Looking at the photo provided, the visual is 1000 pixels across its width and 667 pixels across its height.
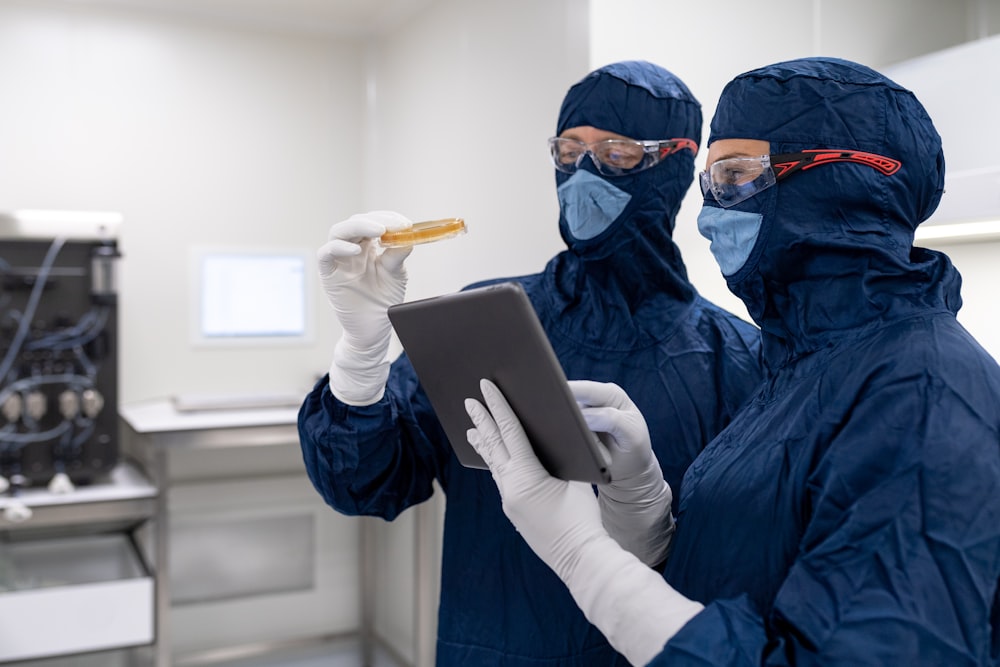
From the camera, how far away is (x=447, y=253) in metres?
2.60

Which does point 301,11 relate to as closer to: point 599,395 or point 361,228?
point 361,228

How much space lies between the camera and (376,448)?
132 cm

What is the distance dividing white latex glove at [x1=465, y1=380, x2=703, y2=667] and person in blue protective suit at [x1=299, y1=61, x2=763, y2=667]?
373 mm

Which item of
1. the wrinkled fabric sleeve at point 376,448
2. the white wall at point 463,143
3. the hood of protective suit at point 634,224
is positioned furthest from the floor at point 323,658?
the hood of protective suit at point 634,224

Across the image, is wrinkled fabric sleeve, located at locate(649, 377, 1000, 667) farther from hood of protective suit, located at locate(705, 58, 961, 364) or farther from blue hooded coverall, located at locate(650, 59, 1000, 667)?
hood of protective suit, located at locate(705, 58, 961, 364)

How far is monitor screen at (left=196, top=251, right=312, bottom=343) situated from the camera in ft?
9.95

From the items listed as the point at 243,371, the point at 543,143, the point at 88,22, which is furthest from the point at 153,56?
the point at 543,143

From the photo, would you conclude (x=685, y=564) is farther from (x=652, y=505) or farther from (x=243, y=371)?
(x=243, y=371)

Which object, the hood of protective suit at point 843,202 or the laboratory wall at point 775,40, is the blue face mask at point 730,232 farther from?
the laboratory wall at point 775,40

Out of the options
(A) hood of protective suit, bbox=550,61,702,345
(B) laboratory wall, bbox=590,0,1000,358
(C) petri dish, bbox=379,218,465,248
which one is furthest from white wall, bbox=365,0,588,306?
(C) petri dish, bbox=379,218,465,248

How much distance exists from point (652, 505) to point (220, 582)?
2.30m

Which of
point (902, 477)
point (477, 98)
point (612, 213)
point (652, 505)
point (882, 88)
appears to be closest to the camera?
point (902, 477)

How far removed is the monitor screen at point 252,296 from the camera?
3031 mm

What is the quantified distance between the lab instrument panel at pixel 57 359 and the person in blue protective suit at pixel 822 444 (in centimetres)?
188
